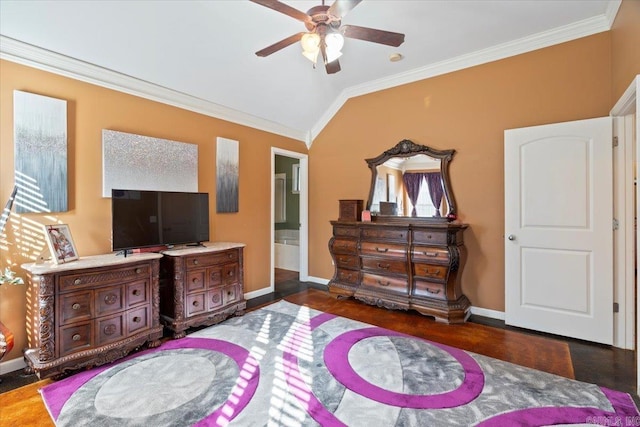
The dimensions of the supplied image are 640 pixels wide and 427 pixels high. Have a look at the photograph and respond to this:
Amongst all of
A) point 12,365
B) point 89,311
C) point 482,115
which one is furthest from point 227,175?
point 482,115

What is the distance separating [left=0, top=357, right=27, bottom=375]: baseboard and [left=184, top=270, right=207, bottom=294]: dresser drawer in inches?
52.0

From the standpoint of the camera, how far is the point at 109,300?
2.46 metres

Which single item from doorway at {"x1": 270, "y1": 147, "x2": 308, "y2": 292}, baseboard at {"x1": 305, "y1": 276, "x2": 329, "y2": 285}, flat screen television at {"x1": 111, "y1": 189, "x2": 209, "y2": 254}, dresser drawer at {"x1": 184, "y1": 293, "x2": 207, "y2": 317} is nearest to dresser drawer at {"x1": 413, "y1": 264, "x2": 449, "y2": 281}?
baseboard at {"x1": 305, "y1": 276, "x2": 329, "y2": 285}

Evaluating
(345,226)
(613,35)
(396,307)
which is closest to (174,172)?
(345,226)

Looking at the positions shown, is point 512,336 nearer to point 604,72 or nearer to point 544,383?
point 544,383

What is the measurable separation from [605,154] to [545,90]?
0.91 meters

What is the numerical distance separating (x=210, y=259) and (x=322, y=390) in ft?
6.06

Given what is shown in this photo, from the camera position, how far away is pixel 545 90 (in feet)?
10.3

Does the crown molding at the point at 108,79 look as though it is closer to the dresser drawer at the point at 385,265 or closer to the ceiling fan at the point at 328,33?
the ceiling fan at the point at 328,33

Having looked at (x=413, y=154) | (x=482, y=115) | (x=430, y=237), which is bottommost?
(x=430, y=237)

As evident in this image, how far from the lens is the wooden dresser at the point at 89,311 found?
2.15 meters

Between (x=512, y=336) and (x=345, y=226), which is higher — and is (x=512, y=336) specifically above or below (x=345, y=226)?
below

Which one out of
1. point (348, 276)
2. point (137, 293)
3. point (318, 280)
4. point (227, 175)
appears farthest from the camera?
point (318, 280)

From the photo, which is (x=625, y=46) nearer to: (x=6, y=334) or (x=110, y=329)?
(x=110, y=329)
